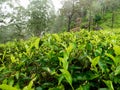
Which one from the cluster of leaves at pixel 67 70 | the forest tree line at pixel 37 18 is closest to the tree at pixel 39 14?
the forest tree line at pixel 37 18

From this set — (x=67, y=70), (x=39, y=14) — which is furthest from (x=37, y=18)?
(x=67, y=70)

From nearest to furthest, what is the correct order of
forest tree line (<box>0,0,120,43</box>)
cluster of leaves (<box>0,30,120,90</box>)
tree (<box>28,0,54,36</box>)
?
1. cluster of leaves (<box>0,30,120,90</box>)
2. forest tree line (<box>0,0,120,43</box>)
3. tree (<box>28,0,54,36</box>)

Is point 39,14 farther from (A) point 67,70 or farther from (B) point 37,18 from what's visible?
(A) point 67,70

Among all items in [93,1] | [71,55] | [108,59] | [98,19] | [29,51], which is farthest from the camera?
[98,19]

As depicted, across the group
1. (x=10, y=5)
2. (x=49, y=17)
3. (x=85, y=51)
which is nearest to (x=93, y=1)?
(x=49, y=17)

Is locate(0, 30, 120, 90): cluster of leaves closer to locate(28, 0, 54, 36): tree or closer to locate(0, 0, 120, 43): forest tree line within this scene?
locate(0, 0, 120, 43): forest tree line

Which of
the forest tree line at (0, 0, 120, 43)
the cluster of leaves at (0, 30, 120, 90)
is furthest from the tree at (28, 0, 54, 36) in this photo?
the cluster of leaves at (0, 30, 120, 90)

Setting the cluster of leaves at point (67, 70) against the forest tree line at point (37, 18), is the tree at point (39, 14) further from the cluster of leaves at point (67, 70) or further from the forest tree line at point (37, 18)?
the cluster of leaves at point (67, 70)

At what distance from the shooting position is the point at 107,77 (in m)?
2.26

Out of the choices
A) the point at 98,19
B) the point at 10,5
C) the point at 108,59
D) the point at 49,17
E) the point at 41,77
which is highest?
the point at 108,59

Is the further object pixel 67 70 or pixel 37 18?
pixel 37 18

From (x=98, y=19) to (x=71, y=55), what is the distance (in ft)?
327

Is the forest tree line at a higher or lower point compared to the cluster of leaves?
lower

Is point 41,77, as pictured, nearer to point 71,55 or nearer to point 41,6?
point 71,55
